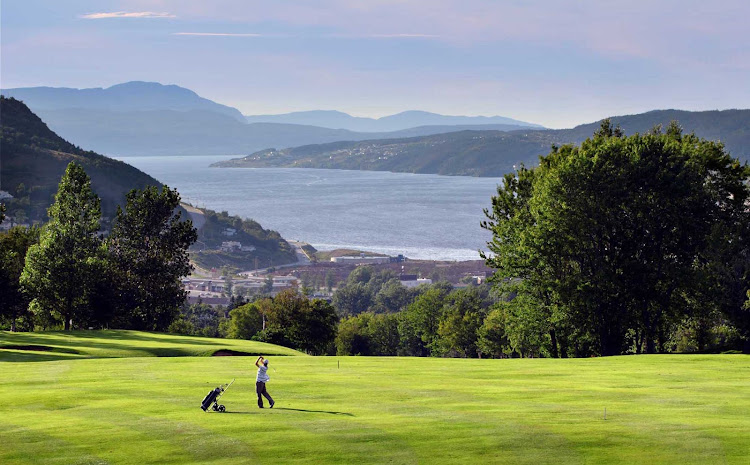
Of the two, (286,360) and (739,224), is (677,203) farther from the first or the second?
(286,360)

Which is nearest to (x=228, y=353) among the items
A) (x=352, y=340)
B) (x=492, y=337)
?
(x=492, y=337)

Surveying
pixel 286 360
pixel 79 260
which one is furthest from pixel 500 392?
pixel 79 260

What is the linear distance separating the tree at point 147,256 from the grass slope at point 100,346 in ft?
60.4

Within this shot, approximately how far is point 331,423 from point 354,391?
17.6ft

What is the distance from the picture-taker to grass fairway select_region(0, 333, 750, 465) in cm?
1669

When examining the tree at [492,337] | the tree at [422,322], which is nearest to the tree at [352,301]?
the tree at [422,322]

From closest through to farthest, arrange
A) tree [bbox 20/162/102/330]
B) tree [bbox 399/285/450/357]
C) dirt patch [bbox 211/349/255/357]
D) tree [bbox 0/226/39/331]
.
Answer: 1. dirt patch [bbox 211/349/255/357]
2. tree [bbox 20/162/102/330]
3. tree [bbox 0/226/39/331]
4. tree [bbox 399/285/450/357]

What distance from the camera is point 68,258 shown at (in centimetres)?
6191

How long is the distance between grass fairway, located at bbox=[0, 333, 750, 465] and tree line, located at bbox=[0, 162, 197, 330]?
33547mm

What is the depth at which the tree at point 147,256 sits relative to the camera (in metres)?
69.1

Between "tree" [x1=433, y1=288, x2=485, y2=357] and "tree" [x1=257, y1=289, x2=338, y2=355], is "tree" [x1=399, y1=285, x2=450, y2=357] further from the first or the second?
"tree" [x1=257, y1=289, x2=338, y2=355]

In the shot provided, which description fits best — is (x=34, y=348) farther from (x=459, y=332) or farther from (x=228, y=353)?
(x=459, y=332)

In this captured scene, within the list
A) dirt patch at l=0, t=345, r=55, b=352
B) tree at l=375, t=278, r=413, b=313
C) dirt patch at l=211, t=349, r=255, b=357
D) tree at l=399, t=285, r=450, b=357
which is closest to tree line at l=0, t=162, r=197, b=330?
dirt patch at l=0, t=345, r=55, b=352

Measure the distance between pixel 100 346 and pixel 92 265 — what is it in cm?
2191
